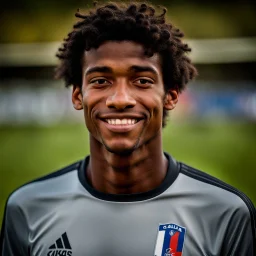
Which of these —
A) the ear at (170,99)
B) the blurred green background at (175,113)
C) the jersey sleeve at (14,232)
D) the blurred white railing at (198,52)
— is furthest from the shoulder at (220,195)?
the blurred white railing at (198,52)

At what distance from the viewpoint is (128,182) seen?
413 cm

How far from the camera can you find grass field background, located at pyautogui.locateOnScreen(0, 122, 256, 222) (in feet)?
40.5

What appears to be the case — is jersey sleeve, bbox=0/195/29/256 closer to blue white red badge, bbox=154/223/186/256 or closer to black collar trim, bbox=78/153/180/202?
black collar trim, bbox=78/153/180/202

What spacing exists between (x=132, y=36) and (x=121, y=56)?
0.46 feet

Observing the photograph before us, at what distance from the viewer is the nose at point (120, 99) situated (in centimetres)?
382

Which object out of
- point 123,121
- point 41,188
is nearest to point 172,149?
point 41,188

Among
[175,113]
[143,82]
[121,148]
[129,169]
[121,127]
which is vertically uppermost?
[175,113]

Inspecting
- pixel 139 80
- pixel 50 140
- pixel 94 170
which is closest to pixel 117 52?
pixel 139 80

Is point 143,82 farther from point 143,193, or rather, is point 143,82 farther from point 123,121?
point 143,193

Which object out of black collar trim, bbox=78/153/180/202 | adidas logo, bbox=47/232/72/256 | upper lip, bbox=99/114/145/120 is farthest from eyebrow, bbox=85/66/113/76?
adidas logo, bbox=47/232/72/256

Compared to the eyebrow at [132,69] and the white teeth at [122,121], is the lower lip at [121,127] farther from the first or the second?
the eyebrow at [132,69]

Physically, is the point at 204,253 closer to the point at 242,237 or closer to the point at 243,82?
the point at 242,237

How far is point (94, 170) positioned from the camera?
4.23 meters

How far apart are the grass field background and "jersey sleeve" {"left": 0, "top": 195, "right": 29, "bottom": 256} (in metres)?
5.23
